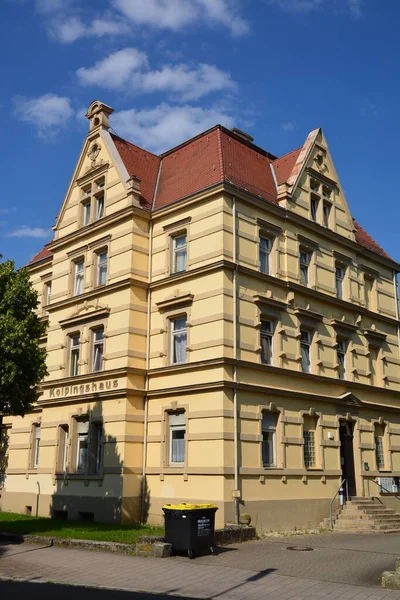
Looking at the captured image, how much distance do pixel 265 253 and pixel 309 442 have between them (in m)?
8.04

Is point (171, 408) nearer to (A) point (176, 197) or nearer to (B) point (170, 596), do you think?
(A) point (176, 197)

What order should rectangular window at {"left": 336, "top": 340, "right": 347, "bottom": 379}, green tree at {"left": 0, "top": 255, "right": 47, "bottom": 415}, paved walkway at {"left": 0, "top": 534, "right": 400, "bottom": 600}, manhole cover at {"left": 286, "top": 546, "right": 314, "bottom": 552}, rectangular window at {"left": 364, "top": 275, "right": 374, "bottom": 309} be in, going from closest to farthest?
1. paved walkway at {"left": 0, "top": 534, "right": 400, "bottom": 600}
2. manhole cover at {"left": 286, "top": 546, "right": 314, "bottom": 552}
3. green tree at {"left": 0, "top": 255, "right": 47, "bottom": 415}
4. rectangular window at {"left": 336, "top": 340, "right": 347, "bottom": 379}
5. rectangular window at {"left": 364, "top": 275, "right": 374, "bottom": 309}

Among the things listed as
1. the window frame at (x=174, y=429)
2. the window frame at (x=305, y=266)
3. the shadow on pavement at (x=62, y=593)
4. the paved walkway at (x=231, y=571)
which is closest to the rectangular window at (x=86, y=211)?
the window frame at (x=305, y=266)

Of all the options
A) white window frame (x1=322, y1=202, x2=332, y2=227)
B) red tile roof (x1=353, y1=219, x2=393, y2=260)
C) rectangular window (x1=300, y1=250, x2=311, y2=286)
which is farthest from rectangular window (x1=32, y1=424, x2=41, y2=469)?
red tile roof (x1=353, y1=219, x2=393, y2=260)

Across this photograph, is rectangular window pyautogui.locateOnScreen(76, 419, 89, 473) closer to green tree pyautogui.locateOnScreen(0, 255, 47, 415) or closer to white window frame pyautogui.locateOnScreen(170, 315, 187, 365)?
white window frame pyautogui.locateOnScreen(170, 315, 187, 365)

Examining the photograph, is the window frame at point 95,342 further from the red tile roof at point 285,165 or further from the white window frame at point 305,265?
the red tile roof at point 285,165

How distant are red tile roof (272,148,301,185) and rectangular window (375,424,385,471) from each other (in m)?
12.7

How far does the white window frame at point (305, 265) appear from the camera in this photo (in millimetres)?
27734

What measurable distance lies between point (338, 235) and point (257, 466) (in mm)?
12517

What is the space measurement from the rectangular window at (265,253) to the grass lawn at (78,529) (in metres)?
11.0

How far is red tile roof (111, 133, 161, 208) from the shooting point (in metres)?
28.6

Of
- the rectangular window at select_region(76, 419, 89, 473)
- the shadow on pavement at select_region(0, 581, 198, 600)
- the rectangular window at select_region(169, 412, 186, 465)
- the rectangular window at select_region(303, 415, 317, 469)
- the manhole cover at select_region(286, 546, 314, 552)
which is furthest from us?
the rectangular window at select_region(76, 419, 89, 473)

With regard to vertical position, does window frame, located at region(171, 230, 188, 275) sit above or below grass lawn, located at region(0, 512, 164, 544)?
above

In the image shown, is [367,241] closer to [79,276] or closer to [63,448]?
[79,276]
